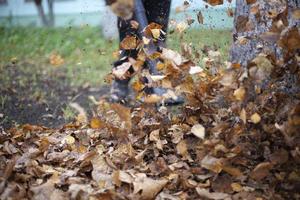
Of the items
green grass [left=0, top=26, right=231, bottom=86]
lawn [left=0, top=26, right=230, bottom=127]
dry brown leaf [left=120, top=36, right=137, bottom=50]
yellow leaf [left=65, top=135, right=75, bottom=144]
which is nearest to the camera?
dry brown leaf [left=120, top=36, right=137, bottom=50]

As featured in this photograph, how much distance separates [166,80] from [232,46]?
28.1 inches

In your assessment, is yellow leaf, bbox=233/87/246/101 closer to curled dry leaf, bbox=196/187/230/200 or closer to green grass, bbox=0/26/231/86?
curled dry leaf, bbox=196/187/230/200

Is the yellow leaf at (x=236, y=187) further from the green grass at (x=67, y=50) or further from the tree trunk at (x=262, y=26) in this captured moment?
the green grass at (x=67, y=50)

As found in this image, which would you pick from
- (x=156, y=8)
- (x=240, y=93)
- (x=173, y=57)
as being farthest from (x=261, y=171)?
(x=156, y=8)

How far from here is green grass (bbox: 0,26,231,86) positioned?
539 centimetres

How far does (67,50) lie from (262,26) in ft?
17.2

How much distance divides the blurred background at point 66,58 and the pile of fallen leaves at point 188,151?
47 centimetres

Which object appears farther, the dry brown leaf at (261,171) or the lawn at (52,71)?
the lawn at (52,71)

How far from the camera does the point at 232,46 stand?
92.2 inches

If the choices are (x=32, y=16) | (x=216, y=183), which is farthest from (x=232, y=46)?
(x=32, y=16)

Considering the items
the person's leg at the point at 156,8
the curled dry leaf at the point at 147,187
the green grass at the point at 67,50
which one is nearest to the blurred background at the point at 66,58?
the green grass at the point at 67,50

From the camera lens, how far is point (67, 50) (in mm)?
6949

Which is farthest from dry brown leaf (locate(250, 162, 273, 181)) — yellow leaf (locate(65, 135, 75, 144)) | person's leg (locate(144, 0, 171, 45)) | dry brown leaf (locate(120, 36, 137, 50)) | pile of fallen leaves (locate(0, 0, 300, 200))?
person's leg (locate(144, 0, 171, 45))

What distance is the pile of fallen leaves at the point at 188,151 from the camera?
1.60m
